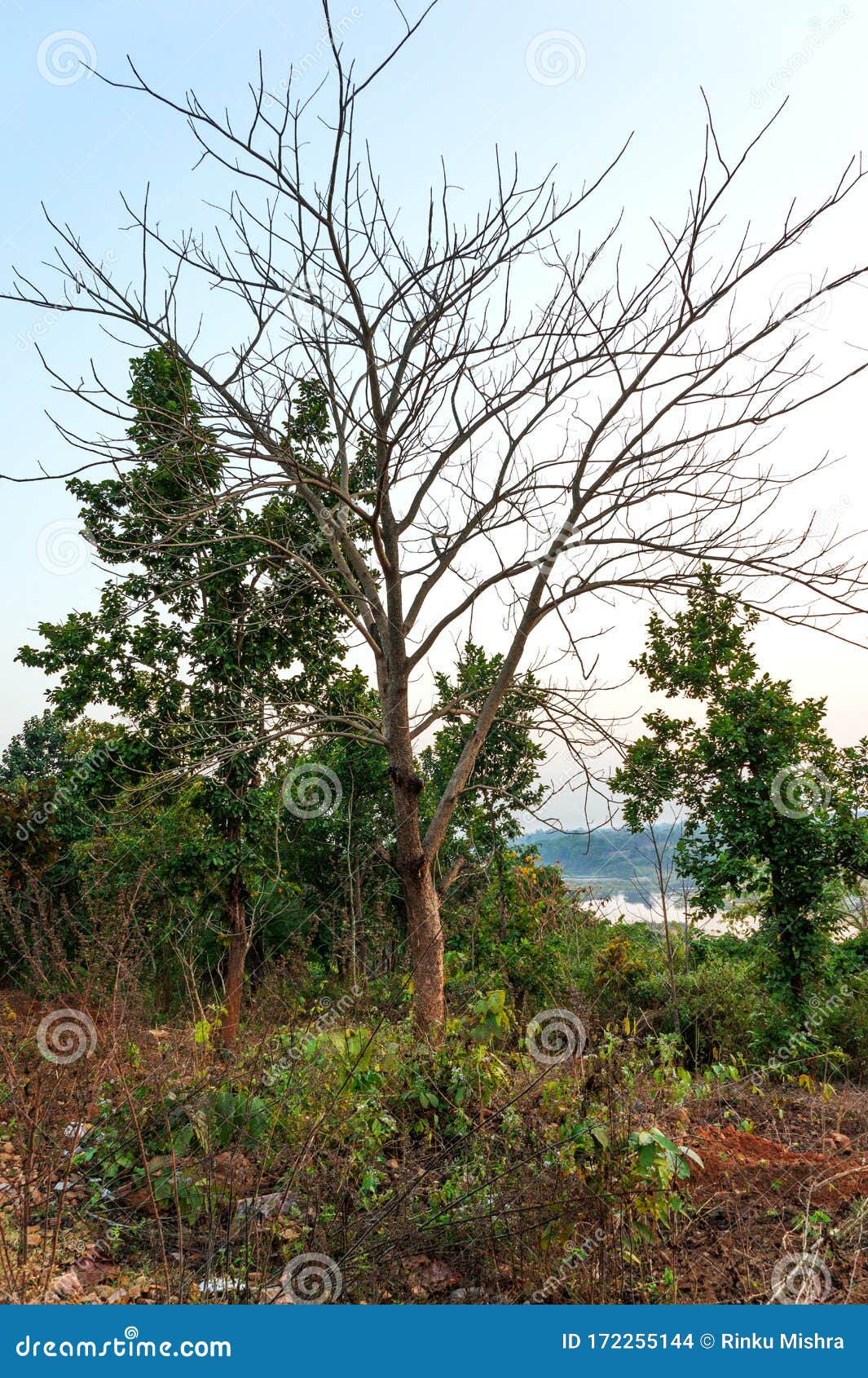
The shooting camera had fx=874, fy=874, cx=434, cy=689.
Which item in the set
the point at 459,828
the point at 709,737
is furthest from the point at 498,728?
the point at 709,737

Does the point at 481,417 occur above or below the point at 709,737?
above

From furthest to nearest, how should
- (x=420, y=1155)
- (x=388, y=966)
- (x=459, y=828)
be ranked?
(x=459, y=828) < (x=388, y=966) < (x=420, y=1155)

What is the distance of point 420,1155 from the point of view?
4.53 metres

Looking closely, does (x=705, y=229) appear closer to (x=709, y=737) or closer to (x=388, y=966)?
(x=388, y=966)

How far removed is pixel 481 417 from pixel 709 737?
16.4 feet
